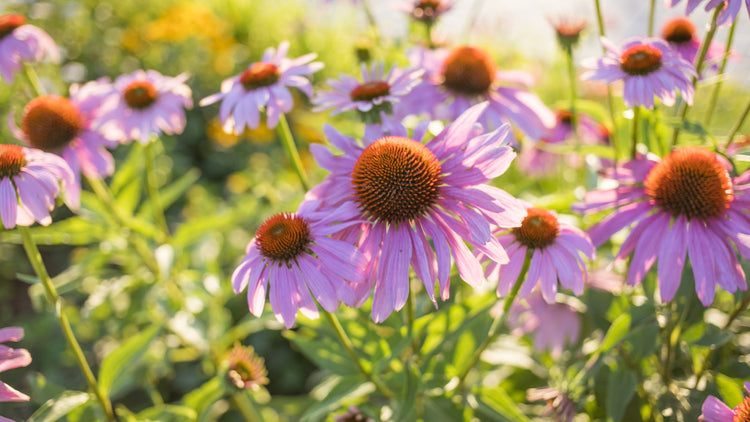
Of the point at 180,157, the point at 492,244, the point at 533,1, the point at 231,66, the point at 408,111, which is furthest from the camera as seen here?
the point at 533,1

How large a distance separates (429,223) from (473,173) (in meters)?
0.11

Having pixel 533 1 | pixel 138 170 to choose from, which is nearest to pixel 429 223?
pixel 138 170

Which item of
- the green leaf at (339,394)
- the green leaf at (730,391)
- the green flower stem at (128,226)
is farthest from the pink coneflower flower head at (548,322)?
the green flower stem at (128,226)

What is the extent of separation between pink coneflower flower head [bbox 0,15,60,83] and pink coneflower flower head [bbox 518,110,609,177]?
1.53 m

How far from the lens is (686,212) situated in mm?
1014

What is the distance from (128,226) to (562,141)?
148 centimetres

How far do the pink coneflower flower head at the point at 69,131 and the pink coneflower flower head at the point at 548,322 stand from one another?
1.19 metres

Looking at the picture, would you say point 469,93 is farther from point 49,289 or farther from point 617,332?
point 49,289

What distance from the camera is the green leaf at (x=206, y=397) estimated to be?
1317mm

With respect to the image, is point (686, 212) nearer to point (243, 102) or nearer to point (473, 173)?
point (473, 173)

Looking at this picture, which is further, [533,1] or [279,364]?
[533,1]

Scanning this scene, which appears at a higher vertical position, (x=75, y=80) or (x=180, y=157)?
(x=75, y=80)

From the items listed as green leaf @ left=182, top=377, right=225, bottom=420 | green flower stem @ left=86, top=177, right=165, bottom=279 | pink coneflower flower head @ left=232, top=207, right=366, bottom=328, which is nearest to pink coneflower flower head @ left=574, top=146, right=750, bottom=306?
pink coneflower flower head @ left=232, top=207, right=366, bottom=328

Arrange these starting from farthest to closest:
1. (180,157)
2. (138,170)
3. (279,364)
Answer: (180,157) → (279,364) → (138,170)
